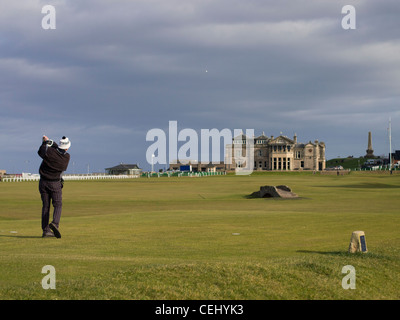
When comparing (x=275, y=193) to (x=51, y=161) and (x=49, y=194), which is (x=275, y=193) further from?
(x=51, y=161)

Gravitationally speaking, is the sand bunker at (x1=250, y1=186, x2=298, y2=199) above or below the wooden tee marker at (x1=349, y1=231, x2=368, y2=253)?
below

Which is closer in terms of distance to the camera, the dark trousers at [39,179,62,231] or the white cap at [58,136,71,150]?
the white cap at [58,136,71,150]

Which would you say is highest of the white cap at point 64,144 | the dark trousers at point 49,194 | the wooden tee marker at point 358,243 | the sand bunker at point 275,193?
the white cap at point 64,144

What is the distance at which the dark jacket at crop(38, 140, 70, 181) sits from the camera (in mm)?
16094

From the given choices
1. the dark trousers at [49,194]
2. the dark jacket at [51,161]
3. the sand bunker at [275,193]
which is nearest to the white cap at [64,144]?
the dark jacket at [51,161]

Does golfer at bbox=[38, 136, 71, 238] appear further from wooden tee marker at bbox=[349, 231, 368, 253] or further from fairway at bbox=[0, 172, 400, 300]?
wooden tee marker at bbox=[349, 231, 368, 253]

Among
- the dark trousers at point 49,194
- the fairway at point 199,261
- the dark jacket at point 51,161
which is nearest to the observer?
the fairway at point 199,261

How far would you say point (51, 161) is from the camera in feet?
53.0

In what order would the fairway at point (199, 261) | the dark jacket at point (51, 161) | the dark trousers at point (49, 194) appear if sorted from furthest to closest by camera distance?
the dark trousers at point (49, 194)
the dark jacket at point (51, 161)
the fairway at point (199, 261)

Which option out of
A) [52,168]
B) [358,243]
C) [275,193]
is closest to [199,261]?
[358,243]

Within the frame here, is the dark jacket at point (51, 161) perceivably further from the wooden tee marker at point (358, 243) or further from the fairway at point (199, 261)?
the wooden tee marker at point (358, 243)

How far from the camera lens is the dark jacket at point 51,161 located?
1609 centimetres

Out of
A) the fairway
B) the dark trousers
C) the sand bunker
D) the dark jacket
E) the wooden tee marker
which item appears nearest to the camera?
the fairway

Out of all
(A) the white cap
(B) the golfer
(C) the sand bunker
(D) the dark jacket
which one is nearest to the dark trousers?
(B) the golfer
